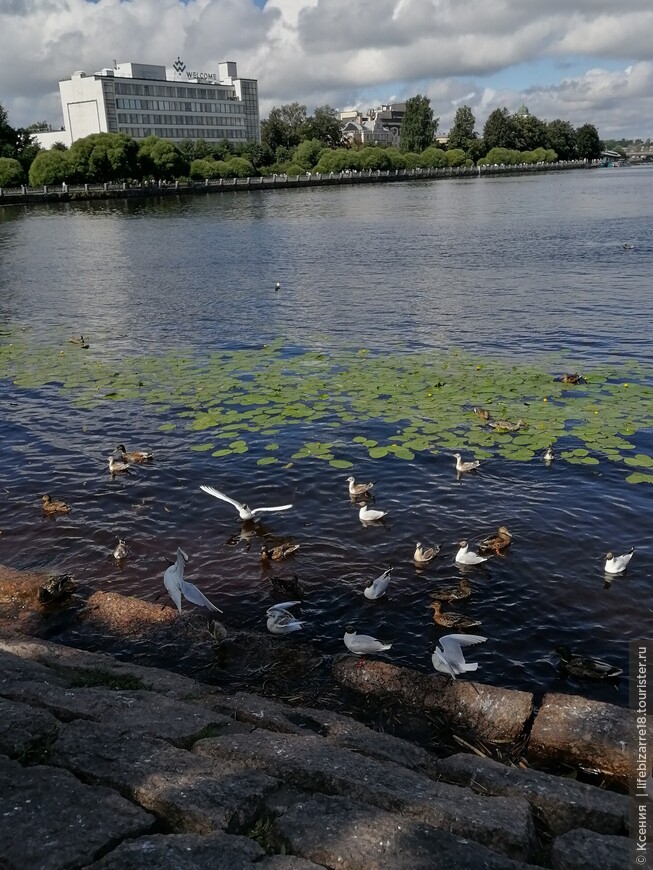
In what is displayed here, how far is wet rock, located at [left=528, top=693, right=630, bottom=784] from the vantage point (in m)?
7.95

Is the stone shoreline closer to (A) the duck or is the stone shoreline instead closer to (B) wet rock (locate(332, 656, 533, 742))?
(B) wet rock (locate(332, 656, 533, 742))

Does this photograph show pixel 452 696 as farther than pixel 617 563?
No

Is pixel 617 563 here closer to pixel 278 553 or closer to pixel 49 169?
pixel 278 553

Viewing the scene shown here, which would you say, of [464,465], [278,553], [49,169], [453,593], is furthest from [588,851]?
[49,169]

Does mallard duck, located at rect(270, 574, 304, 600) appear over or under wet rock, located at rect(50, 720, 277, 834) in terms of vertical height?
under

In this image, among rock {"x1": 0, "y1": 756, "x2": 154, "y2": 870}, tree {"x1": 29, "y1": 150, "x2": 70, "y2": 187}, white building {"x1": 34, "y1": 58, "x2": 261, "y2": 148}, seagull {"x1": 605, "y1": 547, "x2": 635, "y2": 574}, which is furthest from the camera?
white building {"x1": 34, "y1": 58, "x2": 261, "y2": 148}

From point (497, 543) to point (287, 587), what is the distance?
3.80 meters

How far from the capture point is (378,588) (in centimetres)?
1140

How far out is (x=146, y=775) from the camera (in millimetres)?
6176

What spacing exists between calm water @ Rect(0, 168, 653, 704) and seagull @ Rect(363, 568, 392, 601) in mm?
157

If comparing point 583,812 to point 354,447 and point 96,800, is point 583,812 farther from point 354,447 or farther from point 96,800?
point 354,447

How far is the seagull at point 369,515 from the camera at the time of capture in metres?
13.7

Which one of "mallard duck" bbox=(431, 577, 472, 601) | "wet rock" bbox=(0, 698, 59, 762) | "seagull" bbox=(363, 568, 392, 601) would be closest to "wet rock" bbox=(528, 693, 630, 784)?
"mallard duck" bbox=(431, 577, 472, 601)

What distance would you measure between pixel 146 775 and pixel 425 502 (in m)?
9.27
